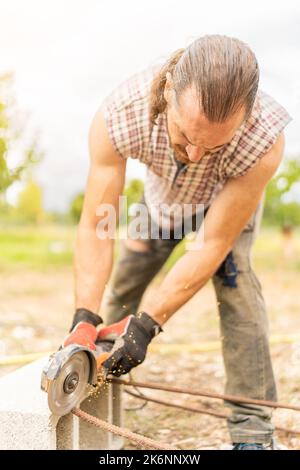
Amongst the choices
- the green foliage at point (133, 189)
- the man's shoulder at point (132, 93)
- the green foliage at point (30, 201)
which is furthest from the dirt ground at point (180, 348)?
the green foliage at point (30, 201)

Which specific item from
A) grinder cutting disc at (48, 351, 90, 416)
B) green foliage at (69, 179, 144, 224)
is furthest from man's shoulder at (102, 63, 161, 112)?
green foliage at (69, 179, 144, 224)

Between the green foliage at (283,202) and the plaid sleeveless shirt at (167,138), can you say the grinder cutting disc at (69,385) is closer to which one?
the plaid sleeveless shirt at (167,138)

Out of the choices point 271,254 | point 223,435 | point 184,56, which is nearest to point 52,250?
point 271,254

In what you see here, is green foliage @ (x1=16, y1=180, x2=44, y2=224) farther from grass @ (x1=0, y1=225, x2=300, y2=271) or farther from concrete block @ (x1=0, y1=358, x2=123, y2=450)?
concrete block @ (x1=0, y1=358, x2=123, y2=450)

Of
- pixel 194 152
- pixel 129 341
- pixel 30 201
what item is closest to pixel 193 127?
pixel 194 152

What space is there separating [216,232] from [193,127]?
1.77 feet

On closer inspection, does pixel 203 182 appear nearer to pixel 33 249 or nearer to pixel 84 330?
pixel 84 330

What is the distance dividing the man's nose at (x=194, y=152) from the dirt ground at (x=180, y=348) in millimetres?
1329

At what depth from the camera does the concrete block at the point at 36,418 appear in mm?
1957

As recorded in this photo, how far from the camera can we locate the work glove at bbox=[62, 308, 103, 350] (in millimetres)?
2082

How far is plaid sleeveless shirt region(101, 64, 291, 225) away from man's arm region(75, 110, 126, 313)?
0.05 meters

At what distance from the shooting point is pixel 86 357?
204 centimetres

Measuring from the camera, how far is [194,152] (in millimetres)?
1949

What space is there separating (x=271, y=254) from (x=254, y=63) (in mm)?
9735
